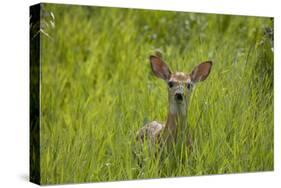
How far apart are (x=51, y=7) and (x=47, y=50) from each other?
41 cm

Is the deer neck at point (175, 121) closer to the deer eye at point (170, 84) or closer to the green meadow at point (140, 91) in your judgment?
the green meadow at point (140, 91)

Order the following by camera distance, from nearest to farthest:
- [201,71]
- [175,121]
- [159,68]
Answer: [175,121], [159,68], [201,71]

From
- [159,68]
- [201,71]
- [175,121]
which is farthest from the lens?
[201,71]

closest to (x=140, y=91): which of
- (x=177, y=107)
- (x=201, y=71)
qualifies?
(x=177, y=107)

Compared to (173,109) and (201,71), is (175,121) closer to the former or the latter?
(173,109)

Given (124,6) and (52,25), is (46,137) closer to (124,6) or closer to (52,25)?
(52,25)

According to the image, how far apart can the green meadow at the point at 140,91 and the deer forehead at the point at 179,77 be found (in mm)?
103

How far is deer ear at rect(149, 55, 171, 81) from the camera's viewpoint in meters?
7.33

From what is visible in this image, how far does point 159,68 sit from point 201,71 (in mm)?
446

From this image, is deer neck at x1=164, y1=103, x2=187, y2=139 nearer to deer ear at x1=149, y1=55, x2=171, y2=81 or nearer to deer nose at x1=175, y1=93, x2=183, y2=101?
deer nose at x1=175, y1=93, x2=183, y2=101

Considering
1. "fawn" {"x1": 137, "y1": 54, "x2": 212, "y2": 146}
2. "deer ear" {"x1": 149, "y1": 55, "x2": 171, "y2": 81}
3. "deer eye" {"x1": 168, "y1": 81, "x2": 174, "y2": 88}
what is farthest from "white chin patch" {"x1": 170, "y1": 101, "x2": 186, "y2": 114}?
"deer ear" {"x1": 149, "y1": 55, "x2": 171, "y2": 81}

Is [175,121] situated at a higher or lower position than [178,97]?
lower

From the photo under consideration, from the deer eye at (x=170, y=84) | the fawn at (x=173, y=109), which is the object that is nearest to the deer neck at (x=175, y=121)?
the fawn at (x=173, y=109)

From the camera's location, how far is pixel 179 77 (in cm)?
729
